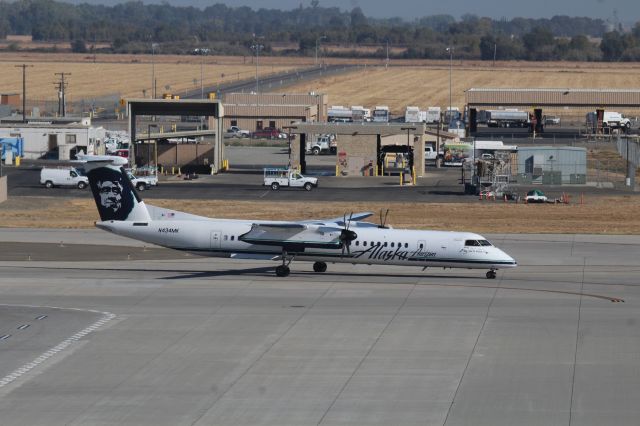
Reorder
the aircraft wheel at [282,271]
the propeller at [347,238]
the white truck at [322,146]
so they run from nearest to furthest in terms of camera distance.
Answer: the propeller at [347,238] → the aircraft wheel at [282,271] → the white truck at [322,146]

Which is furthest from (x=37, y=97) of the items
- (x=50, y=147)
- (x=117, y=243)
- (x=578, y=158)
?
(x=117, y=243)

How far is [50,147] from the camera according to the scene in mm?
115875

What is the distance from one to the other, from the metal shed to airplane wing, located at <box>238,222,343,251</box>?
157 feet

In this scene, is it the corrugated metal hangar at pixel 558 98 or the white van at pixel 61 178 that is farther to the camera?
the corrugated metal hangar at pixel 558 98

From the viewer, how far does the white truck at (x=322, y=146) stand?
12812 cm

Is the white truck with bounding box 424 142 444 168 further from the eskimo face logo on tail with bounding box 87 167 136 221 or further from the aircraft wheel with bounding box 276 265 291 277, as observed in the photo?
the eskimo face logo on tail with bounding box 87 167 136 221

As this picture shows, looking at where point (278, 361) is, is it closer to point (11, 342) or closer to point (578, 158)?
point (11, 342)

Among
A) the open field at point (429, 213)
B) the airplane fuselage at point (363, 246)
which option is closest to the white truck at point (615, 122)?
the open field at point (429, 213)

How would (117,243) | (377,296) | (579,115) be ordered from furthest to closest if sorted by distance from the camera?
1. (579,115)
2. (117,243)
3. (377,296)

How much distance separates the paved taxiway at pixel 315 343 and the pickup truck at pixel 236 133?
86.9 metres

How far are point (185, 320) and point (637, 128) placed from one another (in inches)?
4657

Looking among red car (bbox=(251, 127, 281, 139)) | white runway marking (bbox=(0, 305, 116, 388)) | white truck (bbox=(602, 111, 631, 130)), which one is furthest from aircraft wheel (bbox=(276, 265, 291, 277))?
white truck (bbox=(602, 111, 631, 130))

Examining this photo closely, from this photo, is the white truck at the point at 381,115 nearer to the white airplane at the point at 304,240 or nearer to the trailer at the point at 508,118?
the trailer at the point at 508,118

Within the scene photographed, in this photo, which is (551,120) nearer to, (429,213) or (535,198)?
(535,198)
